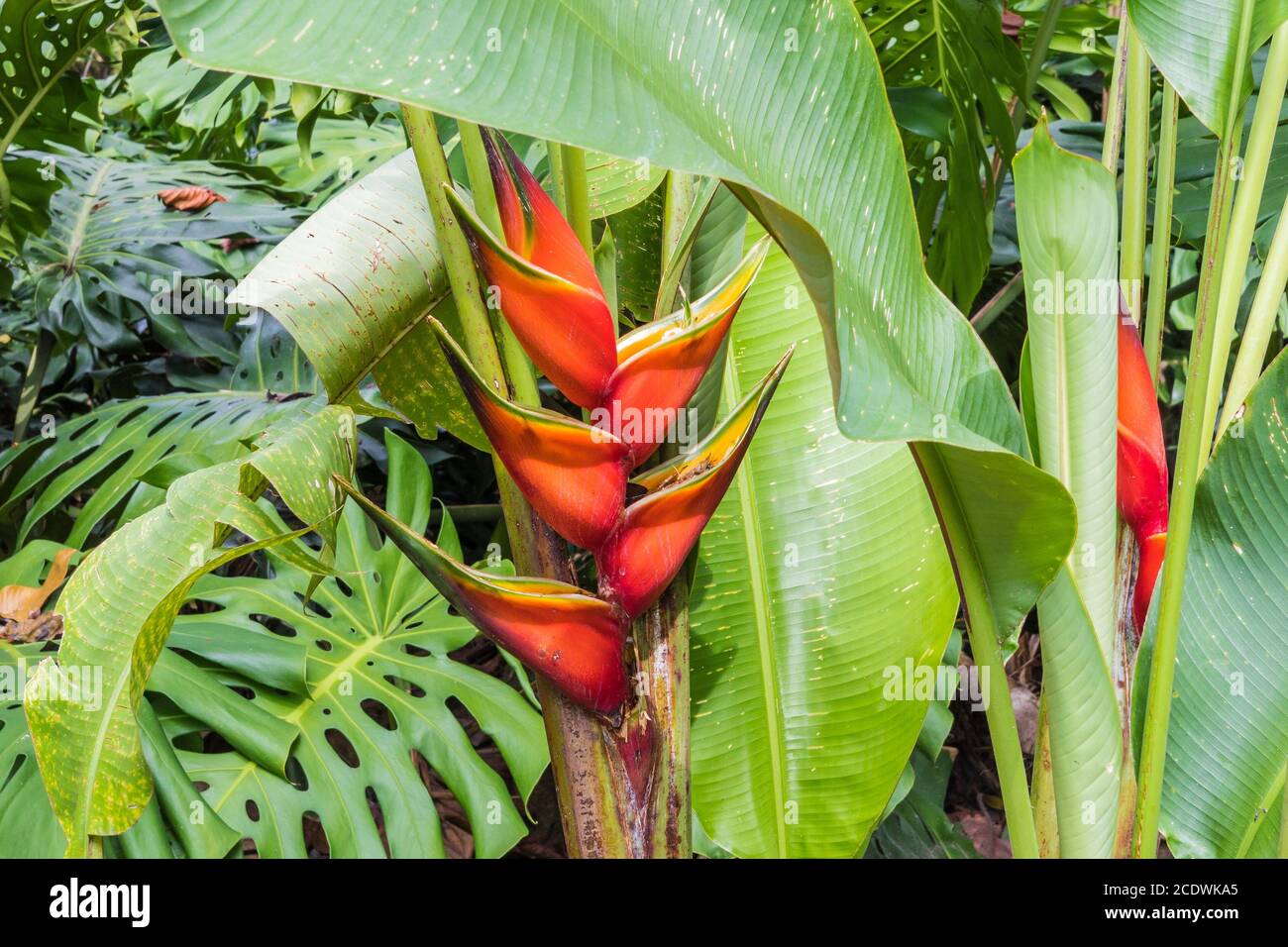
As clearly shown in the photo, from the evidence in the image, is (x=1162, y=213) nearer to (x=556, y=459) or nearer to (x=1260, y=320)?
(x=1260, y=320)

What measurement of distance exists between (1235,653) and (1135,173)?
0.36 metres

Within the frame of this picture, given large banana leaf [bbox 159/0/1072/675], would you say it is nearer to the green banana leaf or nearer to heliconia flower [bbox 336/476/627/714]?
heliconia flower [bbox 336/476/627/714]

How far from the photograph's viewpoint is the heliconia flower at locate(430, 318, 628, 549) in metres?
0.51

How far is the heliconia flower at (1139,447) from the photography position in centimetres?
70

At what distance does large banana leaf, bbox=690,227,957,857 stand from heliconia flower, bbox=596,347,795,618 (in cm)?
21

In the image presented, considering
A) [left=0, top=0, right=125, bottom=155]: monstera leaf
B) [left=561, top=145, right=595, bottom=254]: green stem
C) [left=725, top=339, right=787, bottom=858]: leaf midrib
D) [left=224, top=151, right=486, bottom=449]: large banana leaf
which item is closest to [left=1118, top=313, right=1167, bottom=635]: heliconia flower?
[left=725, top=339, right=787, bottom=858]: leaf midrib

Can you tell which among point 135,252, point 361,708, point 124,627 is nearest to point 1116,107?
point 124,627

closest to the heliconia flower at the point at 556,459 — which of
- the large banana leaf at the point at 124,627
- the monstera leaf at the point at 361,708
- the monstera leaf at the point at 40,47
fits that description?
the large banana leaf at the point at 124,627

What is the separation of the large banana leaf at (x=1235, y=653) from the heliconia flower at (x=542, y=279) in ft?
1.47

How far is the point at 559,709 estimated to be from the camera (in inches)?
22.9

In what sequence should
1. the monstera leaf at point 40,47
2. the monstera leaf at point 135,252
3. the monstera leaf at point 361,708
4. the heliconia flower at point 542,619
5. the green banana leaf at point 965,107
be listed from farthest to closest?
the monstera leaf at point 135,252 → the green banana leaf at point 965,107 → the monstera leaf at point 40,47 → the monstera leaf at point 361,708 → the heliconia flower at point 542,619

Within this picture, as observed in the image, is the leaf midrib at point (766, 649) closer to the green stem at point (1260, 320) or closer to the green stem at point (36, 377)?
the green stem at point (1260, 320)

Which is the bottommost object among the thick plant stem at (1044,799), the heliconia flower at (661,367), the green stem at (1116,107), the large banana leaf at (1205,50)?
the thick plant stem at (1044,799)

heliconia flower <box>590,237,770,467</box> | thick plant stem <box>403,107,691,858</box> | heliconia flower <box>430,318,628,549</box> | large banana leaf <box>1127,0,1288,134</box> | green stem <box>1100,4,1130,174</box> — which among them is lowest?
thick plant stem <box>403,107,691,858</box>
